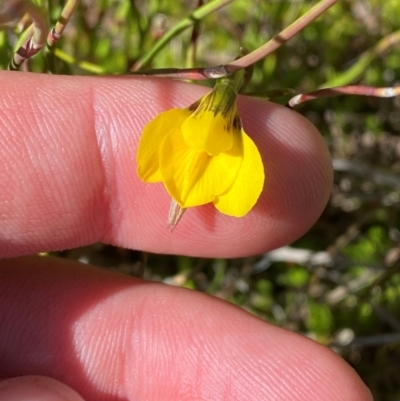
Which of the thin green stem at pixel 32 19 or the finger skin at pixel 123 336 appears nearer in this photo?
the thin green stem at pixel 32 19

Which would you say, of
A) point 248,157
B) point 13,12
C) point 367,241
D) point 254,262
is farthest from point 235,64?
point 367,241

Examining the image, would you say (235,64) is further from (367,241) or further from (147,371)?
(367,241)

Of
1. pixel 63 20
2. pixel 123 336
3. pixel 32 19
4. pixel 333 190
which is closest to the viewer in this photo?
pixel 32 19

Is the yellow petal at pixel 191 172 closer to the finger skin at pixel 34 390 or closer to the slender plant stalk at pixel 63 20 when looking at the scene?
the slender plant stalk at pixel 63 20

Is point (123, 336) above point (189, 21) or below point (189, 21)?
below

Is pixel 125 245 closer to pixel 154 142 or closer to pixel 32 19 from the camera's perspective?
pixel 154 142

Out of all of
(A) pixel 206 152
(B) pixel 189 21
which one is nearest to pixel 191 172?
(A) pixel 206 152

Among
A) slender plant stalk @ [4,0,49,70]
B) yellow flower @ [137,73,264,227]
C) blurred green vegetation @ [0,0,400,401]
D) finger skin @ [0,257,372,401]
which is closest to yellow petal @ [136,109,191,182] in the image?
yellow flower @ [137,73,264,227]

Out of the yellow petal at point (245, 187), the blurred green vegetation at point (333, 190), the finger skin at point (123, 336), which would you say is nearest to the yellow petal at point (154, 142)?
the yellow petal at point (245, 187)
